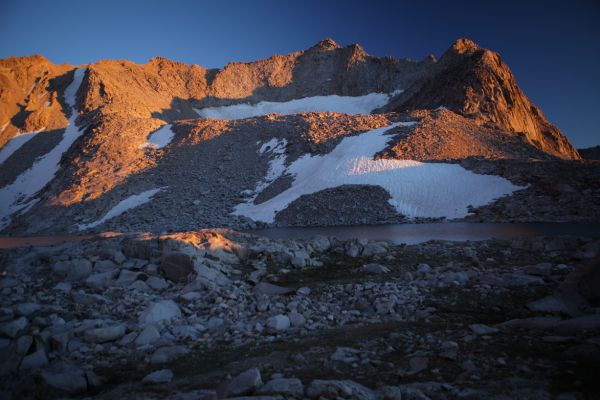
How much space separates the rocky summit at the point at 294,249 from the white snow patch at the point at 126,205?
33 cm

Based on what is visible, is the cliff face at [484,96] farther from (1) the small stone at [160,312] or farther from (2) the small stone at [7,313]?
(2) the small stone at [7,313]

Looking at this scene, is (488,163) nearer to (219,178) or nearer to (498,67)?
(219,178)

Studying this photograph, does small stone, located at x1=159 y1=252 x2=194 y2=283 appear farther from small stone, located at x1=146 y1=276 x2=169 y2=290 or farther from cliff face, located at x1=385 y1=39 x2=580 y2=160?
cliff face, located at x1=385 y1=39 x2=580 y2=160

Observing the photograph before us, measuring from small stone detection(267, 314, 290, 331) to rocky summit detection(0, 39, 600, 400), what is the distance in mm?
40

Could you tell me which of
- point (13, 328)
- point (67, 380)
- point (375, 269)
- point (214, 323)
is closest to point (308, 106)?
point (375, 269)

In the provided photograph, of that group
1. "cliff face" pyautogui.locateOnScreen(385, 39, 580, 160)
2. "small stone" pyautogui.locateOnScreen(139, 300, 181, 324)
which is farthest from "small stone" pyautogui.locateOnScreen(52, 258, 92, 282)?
"cliff face" pyautogui.locateOnScreen(385, 39, 580, 160)

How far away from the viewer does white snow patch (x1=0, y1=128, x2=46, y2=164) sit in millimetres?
74875

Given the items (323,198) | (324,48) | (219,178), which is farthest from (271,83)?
(323,198)

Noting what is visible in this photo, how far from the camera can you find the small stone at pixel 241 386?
16.3 feet

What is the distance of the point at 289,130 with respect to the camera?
60.3 m

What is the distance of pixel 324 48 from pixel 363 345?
130 metres

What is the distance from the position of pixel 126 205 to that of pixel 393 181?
1295 inches

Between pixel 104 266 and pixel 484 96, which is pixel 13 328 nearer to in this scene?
pixel 104 266

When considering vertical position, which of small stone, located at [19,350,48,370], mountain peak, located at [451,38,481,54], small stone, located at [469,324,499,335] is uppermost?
mountain peak, located at [451,38,481,54]
